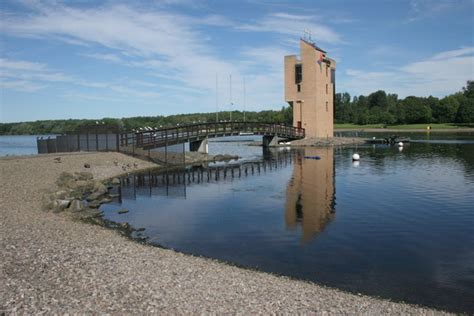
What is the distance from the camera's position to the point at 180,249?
572 inches

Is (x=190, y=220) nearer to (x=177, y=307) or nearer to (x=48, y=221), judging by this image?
(x=48, y=221)

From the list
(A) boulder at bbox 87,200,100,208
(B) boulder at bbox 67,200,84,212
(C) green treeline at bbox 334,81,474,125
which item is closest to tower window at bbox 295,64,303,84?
(A) boulder at bbox 87,200,100,208

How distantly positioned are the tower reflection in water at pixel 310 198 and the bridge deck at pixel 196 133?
551 inches

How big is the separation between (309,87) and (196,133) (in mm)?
23463

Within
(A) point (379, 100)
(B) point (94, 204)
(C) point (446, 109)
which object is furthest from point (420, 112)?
(B) point (94, 204)

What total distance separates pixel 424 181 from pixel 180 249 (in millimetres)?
20639

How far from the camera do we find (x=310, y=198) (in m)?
24.3

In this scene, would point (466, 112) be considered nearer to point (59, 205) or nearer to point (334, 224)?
point (334, 224)

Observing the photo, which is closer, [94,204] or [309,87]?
[94,204]

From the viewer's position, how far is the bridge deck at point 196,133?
44062 mm

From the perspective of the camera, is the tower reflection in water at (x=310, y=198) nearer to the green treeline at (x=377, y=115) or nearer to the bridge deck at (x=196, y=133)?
the bridge deck at (x=196, y=133)

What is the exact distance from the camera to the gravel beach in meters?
8.59

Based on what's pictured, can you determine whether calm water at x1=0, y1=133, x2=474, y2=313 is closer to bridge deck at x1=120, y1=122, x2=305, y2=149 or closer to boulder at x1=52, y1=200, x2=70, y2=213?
boulder at x1=52, y1=200, x2=70, y2=213

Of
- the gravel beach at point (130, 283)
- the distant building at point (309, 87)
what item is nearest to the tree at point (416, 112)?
the distant building at point (309, 87)
